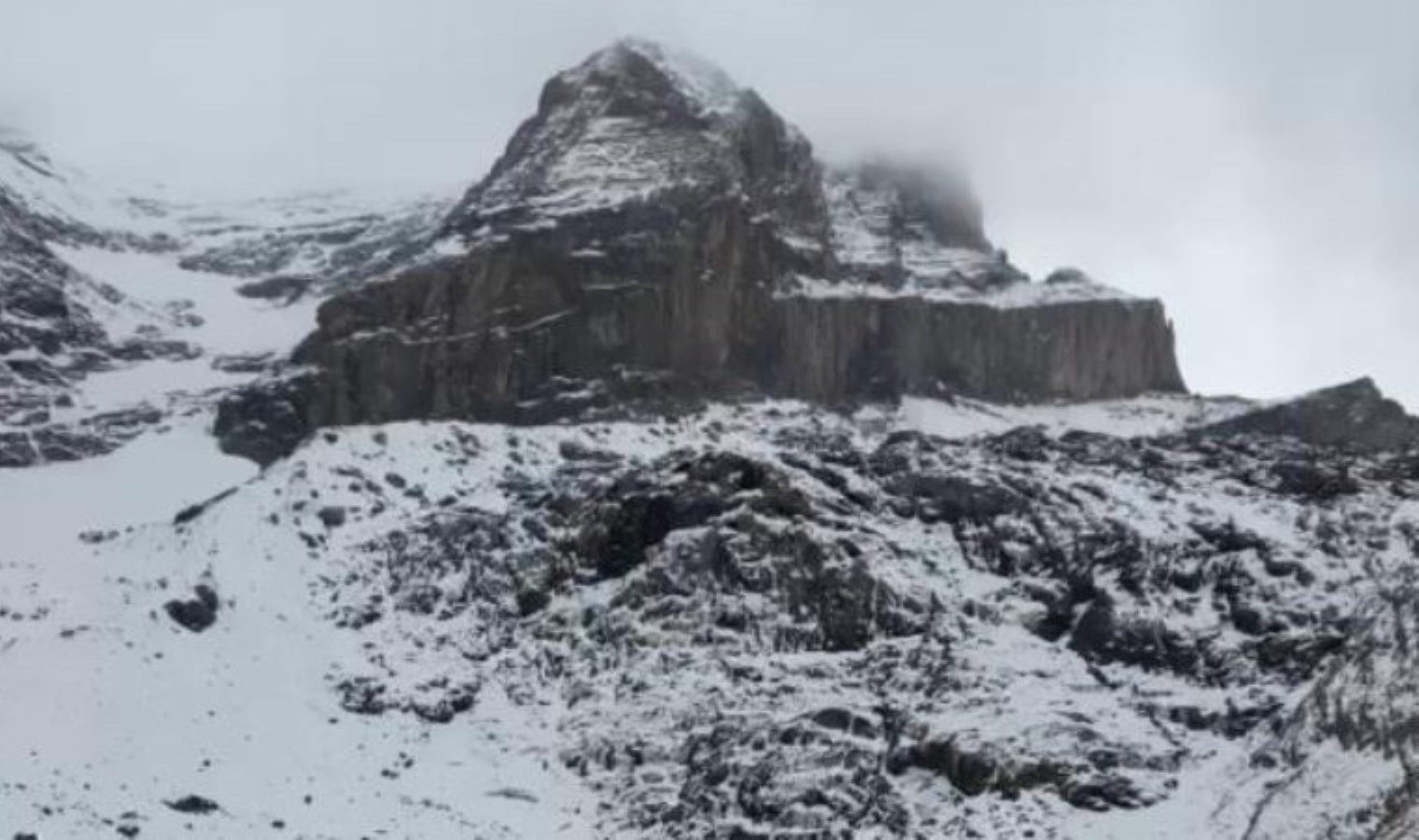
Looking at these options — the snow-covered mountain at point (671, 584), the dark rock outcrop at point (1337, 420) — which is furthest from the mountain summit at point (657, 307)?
the dark rock outcrop at point (1337, 420)

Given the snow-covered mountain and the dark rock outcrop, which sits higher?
the dark rock outcrop

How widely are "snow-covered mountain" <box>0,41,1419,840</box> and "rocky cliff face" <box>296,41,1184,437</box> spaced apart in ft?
1.03

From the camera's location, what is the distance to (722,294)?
604 ft

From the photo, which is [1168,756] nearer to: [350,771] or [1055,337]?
[350,771]

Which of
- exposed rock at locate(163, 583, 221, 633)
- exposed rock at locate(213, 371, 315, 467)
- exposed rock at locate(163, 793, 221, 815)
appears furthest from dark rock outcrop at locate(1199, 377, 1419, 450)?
exposed rock at locate(163, 793, 221, 815)

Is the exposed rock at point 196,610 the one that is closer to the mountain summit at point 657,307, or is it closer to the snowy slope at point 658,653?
the snowy slope at point 658,653

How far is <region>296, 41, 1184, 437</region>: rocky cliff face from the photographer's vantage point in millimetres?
177375

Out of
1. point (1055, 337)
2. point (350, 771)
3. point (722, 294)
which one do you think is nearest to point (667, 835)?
point (350, 771)

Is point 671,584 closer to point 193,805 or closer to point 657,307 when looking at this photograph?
point 193,805

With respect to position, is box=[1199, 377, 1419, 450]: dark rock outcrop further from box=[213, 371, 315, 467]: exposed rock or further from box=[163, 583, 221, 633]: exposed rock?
box=[163, 583, 221, 633]: exposed rock

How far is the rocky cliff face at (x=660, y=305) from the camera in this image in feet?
582

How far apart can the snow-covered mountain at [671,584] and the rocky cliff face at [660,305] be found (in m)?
0.31

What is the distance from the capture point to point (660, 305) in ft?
594

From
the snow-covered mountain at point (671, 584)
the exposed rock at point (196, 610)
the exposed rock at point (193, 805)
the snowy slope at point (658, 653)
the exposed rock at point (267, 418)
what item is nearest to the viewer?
the exposed rock at point (193, 805)
